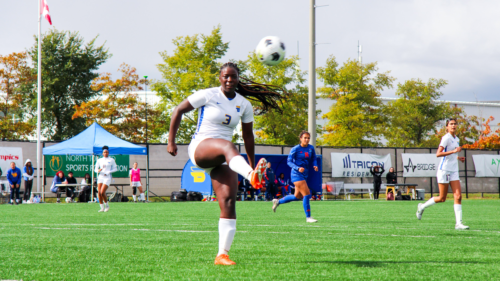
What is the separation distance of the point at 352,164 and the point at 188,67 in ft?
43.9

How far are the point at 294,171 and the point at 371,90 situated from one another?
29.5m

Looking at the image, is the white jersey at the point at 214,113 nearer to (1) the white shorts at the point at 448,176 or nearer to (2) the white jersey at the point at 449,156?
(2) the white jersey at the point at 449,156

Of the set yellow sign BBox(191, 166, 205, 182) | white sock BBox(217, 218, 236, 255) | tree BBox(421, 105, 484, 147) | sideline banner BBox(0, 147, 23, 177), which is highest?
tree BBox(421, 105, 484, 147)

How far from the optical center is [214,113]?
5.11 meters

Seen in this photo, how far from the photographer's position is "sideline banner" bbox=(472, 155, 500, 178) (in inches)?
1294

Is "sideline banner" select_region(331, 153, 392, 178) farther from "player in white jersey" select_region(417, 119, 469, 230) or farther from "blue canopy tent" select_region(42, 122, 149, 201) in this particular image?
"player in white jersey" select_region(417, 119, 469, 230)

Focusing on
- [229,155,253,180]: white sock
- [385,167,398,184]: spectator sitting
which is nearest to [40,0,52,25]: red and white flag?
[385,167,398,184]: spectator sitting

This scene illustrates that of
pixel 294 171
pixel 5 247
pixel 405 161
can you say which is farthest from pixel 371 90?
pixel 5 247

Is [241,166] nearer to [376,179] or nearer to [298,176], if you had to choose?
[298,176]

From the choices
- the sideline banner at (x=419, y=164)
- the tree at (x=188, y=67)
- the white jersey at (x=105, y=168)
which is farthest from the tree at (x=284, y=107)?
the white jersey at (x=105, y=168)

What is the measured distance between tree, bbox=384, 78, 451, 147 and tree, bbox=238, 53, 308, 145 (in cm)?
778

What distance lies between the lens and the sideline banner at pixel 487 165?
32.9 meters

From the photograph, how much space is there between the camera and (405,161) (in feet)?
105

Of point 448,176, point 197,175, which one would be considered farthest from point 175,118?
point 197,175
